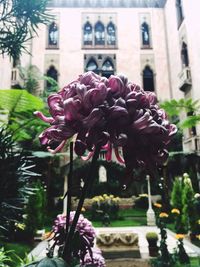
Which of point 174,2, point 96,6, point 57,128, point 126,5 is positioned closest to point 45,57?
point 96,6

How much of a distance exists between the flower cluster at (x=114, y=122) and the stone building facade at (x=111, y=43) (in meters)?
15.5

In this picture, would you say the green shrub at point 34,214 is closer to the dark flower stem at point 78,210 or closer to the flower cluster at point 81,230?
the flower cluster at point 81,230

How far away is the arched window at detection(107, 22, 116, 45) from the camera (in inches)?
687

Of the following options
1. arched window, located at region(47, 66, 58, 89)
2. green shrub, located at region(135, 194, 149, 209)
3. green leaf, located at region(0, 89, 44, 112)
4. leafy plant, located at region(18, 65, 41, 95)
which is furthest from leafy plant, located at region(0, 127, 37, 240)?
arched window, located at region(47, 66, 58, 89)

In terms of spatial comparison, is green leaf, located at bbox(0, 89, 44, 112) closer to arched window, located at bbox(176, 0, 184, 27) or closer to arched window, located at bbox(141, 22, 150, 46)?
arched window, located at bbox(176, 0, 184, 27)

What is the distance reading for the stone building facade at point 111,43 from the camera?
16.4 meters

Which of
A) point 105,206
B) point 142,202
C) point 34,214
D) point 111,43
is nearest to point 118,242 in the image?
point 34,214

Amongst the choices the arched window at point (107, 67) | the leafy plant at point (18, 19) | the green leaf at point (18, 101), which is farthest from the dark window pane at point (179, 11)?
the leafy plant at point (18, 19)

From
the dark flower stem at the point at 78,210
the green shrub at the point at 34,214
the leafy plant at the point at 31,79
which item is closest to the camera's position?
the dark flower stem at the point at 78,210

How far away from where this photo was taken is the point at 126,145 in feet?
2.02

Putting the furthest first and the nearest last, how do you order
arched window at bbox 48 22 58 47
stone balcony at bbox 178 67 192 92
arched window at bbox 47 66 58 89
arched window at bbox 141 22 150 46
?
arched window at bbox 141 22 150 46 → arched window at bbox 48 22 58 47 → arched window at bbox 47 66 58 89 → stone balcony at bbox 178 67 192 92

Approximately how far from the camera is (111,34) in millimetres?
17516

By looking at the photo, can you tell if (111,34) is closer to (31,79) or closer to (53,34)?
(53,34)

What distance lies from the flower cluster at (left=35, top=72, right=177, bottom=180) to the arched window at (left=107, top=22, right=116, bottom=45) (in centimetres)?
1782
